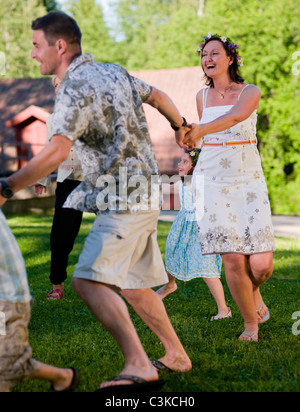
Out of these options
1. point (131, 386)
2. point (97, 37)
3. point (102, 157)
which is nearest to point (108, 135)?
point (102, 157)

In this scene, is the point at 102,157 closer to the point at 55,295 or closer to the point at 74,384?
the point at 74,384

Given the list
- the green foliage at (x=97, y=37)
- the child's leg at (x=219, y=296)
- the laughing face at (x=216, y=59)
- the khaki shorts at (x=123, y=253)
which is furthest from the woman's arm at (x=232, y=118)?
the green foliage at (x=97, y=37)

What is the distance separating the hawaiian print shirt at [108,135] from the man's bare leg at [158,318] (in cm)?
54

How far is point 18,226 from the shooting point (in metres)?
13.6

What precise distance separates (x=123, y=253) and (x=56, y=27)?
1.22 metres

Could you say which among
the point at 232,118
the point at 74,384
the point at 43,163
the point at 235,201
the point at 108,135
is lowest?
the point at 74,384

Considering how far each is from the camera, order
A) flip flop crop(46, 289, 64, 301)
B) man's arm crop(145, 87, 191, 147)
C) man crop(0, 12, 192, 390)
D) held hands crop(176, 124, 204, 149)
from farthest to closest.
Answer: flip flop crop(46, 289, 64, 301), held hands crop(176, 124, 204, 149), man's arm crop(145, 87, 191, 147), man crop(0, 12, 192, 390)

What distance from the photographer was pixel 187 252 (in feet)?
19.6

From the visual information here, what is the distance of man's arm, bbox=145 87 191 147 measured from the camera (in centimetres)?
359

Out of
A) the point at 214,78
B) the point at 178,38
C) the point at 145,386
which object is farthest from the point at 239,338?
the point at 178,38

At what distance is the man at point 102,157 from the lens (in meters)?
3.16

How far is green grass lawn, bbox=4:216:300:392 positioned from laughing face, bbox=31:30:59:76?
69.5 inches

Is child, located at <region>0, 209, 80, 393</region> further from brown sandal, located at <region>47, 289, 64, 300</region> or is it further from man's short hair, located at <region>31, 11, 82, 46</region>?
brown sandal, located at <region>47, 289, 64, 300</region>

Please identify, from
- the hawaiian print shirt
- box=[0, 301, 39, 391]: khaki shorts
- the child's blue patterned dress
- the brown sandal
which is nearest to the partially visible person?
the brown sandal
